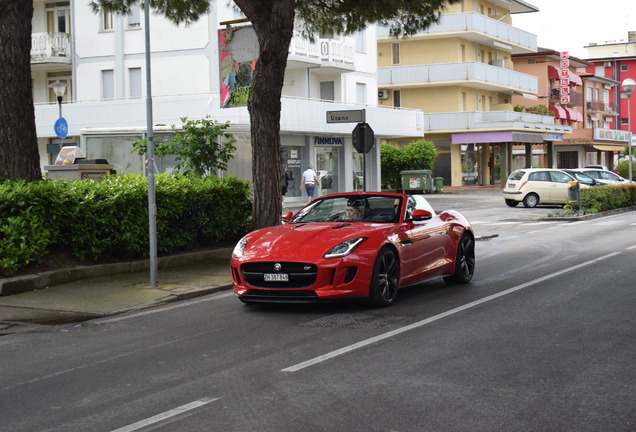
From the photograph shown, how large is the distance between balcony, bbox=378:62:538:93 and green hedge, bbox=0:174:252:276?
1534 inches

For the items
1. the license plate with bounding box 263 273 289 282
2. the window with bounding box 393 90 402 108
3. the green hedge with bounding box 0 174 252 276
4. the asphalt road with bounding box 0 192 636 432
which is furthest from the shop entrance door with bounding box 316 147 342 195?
the license plate with bounding box 263 273 289 282

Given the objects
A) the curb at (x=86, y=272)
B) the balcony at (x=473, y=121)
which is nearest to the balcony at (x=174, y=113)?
the balcony at (x=473, y=121)

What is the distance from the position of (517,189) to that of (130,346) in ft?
88.9

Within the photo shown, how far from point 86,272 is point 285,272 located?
4.59m

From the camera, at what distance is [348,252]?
359 inches

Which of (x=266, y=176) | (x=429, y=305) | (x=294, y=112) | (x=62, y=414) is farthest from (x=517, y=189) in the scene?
(x=62, y=414)

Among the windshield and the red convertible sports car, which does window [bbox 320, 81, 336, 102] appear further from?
the windshield

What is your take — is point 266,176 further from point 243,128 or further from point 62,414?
point 243,128

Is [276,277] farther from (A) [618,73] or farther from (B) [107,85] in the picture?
(A) [618,73]

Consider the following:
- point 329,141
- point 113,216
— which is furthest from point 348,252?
point 329,141

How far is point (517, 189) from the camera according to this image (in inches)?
1298

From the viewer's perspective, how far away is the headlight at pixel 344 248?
9.06m

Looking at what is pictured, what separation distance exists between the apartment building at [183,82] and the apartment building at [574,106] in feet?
97.7

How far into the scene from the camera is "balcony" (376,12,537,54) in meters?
53.8
